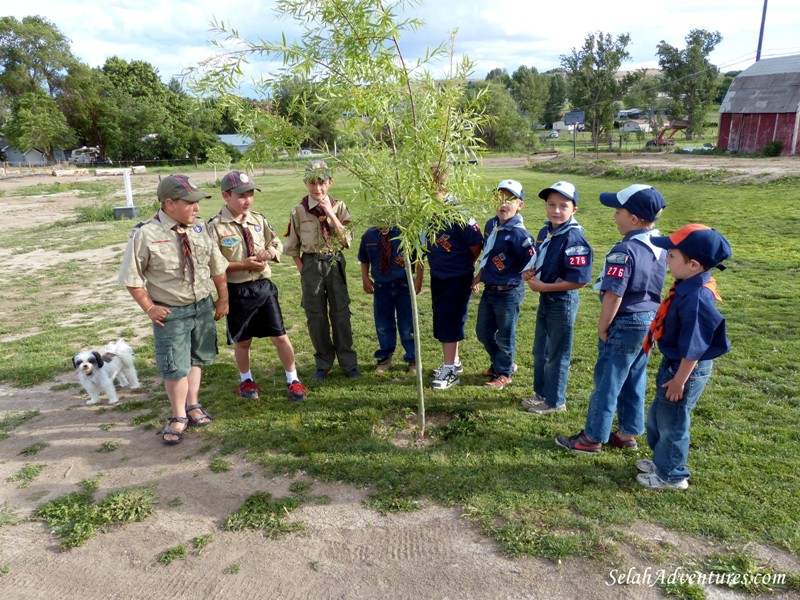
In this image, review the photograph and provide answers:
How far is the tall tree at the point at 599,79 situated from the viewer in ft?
147

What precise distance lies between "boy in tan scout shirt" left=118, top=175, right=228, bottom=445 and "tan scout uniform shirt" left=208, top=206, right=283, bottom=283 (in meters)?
0.21

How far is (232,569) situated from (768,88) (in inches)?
1565

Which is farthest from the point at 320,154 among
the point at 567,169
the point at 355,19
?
the point at 567,169

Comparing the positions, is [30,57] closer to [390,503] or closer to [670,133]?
[670,133]

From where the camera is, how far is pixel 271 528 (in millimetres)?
3480

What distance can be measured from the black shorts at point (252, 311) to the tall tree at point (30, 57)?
2861 inches

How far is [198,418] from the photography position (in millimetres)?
4832

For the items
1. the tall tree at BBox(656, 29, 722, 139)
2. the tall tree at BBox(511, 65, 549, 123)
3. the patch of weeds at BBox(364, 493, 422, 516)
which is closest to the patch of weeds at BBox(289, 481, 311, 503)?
the patch of weeds at BBox(364, 493, 422, 516)

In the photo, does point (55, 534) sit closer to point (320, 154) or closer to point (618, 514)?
point (320, 154)

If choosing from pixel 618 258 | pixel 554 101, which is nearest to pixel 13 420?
pixel 618 258

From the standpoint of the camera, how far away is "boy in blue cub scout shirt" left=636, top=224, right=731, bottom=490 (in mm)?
3264

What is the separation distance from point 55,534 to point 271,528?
1.47 metres

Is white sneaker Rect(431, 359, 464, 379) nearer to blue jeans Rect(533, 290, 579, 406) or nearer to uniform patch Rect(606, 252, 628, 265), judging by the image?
blue jeans Rect(533, 290, 579, 406)

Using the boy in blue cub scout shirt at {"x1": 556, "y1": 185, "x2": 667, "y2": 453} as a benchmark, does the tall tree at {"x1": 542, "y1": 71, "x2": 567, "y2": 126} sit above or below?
above
